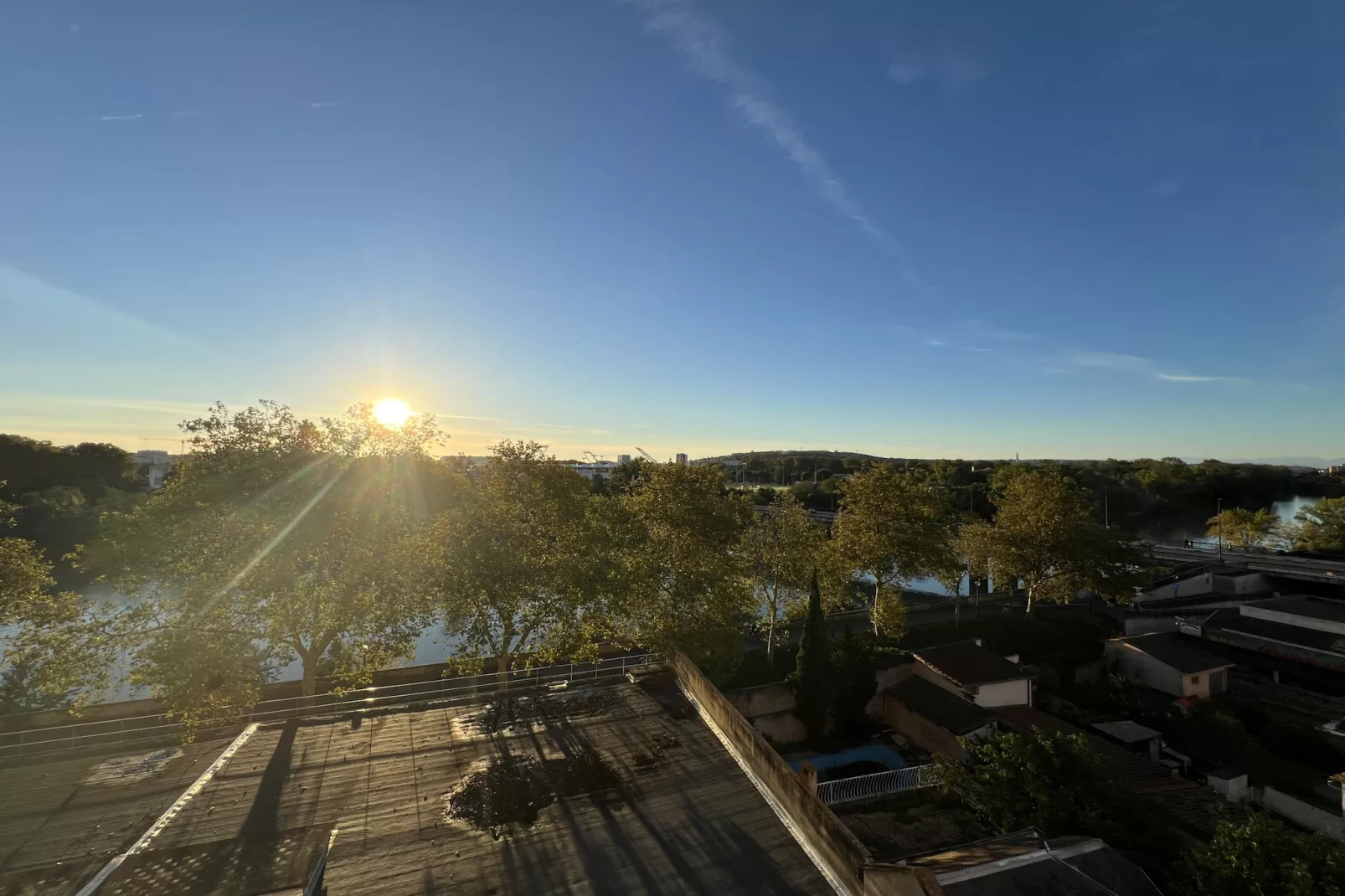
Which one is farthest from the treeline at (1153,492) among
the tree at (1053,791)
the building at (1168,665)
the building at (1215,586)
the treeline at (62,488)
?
the treeline at (62,488)

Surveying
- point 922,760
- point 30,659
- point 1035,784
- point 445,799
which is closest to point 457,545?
point 445,799

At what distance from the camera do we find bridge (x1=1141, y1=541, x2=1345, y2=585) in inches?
1697

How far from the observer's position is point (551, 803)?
9977 mm

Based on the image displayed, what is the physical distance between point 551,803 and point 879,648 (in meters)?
17.9

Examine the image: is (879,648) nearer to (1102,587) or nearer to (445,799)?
(1102,587)

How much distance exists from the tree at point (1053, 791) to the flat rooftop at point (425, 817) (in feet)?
20.2

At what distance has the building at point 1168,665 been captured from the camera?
27.8 metres

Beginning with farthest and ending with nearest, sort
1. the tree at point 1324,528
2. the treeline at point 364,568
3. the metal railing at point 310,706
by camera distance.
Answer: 1. the tree at point 1324,528
2. the treeline at point 364,568
3. the metal railing at point 310,706

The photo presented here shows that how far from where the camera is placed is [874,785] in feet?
56.9

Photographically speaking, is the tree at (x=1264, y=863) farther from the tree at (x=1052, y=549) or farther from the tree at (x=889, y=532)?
the tree at (x=1052, y=549)

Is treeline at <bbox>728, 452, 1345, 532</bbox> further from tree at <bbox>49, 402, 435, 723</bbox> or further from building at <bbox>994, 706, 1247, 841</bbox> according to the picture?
tree at <bbox>49, 402, 435, 723</bbox>

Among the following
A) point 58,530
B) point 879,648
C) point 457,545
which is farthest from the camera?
point 58,530

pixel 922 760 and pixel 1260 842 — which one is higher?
pixel 1260 842

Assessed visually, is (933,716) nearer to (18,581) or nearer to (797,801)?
(797,801)
